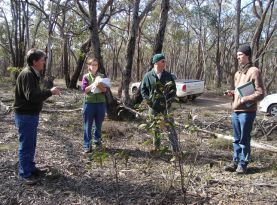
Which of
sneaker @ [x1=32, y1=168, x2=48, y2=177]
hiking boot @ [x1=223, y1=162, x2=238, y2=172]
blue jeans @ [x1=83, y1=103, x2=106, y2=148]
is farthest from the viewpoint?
blue jeans @ [x1=83, y1=103, x2=106, y2=148]

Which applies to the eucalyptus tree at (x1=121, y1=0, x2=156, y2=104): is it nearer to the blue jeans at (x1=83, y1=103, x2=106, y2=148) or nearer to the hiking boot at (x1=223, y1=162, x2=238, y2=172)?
the blue jeans at (x1=83, y1=103, x2=106, y2=148)

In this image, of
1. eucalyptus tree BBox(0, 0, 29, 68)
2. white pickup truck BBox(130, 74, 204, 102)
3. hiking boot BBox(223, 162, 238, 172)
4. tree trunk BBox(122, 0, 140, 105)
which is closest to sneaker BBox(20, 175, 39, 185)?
hiking boot BBox(223, 162, 238, 172)

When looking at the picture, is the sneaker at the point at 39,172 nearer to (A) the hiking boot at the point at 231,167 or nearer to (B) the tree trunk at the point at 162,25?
(A) the hiking boot at the point at 231,167

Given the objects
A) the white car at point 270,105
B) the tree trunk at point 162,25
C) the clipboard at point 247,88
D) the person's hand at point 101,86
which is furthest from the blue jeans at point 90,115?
the white car at point 270,105

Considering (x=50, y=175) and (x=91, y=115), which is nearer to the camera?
(x=50, y=175)

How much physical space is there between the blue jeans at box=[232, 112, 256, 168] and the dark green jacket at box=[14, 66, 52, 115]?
2853 millimetres

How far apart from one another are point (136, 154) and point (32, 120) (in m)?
2.31

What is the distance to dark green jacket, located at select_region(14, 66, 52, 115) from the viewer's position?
4.62 m

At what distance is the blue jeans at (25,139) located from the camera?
4.80m

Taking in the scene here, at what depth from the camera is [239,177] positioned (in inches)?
208

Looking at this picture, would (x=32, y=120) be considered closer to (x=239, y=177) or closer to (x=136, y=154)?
(x=136, y=154)

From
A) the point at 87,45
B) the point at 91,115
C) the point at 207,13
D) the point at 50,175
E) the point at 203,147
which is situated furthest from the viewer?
the point at 207,13

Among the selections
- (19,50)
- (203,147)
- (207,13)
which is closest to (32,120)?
(203,147)

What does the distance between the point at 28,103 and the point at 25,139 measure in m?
0.50
